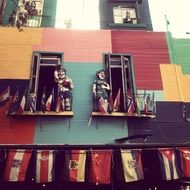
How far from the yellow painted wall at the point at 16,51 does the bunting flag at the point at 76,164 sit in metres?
4.46

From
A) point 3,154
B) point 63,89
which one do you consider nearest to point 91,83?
point 63,89

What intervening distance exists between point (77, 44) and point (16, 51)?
104 inches

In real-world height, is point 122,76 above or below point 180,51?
below

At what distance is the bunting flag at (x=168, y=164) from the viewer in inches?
386

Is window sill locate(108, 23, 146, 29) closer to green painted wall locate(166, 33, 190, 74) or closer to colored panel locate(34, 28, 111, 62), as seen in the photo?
colored panel locate(34, 28, 111, 62)

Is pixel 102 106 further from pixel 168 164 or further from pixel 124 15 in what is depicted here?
pixel 124 15

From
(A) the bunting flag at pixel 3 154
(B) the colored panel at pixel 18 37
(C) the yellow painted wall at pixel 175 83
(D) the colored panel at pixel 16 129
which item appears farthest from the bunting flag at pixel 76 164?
(B) the colored panel at pixel 18 37

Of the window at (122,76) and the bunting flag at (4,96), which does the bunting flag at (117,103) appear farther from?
the bunting flag at (4,96)

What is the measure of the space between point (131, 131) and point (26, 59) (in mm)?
5289

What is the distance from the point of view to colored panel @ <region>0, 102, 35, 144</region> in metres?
11.4

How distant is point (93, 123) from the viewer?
470 inches

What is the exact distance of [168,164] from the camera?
994 centimetres

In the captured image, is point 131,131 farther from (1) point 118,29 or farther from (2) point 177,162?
(1) point 118,29

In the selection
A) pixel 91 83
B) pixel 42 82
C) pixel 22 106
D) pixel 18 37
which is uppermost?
pixel 18 37
